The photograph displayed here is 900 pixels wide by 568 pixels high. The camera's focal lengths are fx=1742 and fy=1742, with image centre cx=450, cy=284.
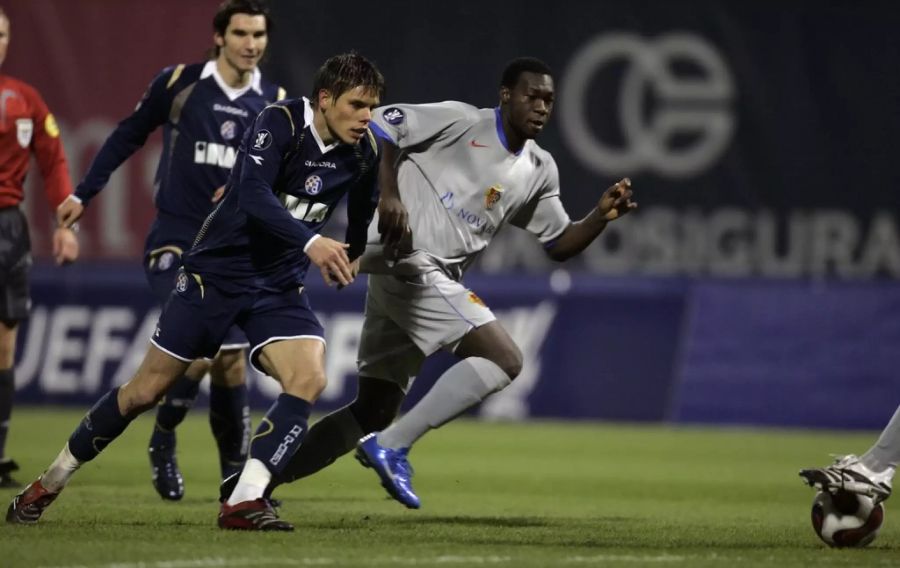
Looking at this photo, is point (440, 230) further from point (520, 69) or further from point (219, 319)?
point (219, 319)

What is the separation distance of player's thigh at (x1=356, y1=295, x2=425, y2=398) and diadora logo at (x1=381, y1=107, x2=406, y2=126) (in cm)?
87

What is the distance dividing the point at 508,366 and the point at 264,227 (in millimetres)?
1371

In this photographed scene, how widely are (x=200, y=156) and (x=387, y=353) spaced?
1625mm

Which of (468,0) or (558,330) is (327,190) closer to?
(558,330)

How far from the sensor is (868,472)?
23.6ft

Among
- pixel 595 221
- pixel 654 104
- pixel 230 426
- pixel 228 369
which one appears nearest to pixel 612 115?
pixel 654 104

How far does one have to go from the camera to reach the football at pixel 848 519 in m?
7.10

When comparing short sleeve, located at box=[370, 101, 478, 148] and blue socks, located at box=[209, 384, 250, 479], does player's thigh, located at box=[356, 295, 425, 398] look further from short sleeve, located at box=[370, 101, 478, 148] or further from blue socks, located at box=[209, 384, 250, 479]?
blue socks, located at box=[209, 384, 250, 479]

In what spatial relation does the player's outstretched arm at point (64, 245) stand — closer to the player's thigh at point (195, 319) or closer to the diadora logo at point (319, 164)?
the player's thigh at point (195, 319)

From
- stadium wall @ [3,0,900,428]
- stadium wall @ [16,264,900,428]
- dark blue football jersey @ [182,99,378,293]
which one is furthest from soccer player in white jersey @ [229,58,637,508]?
stadium wall @ [3,0,900,428]

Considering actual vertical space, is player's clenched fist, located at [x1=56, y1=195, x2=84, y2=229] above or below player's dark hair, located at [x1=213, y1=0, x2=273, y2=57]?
below

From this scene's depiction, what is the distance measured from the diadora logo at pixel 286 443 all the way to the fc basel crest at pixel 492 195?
159 centimetres

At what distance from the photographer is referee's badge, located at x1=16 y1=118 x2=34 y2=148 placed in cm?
984

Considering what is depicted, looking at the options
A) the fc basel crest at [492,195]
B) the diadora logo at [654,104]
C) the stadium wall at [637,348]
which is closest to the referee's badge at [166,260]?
the fc basel crest at [492,195]
